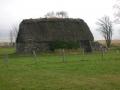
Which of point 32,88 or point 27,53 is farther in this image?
point 27,53

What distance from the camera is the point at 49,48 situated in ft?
188

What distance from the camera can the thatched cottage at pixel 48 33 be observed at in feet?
188

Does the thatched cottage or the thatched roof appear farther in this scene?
the thatched roof

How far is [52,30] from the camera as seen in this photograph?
58.9 meters

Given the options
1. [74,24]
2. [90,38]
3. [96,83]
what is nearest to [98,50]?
[90,38]

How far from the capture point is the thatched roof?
5769cm

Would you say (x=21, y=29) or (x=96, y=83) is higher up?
(x=21, y=29)

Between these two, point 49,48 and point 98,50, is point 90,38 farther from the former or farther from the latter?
point 49,48

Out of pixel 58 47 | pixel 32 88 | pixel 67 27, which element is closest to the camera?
pixel 32 88

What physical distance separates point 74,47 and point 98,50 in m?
5.69

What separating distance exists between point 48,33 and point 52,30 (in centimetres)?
113

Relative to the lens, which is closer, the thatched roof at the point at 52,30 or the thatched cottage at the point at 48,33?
the thatched cottage at the point at 48,33

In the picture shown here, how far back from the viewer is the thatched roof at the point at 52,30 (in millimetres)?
57688

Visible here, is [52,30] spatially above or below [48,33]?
above
